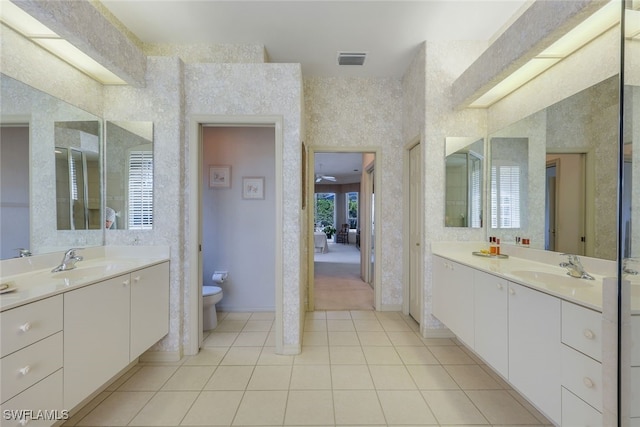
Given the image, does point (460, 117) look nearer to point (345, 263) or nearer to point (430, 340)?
point (430, 340)

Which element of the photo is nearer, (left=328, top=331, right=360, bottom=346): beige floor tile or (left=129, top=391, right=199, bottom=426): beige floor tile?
(left=129, top=391, right=199, bottom=426): beige floor tile

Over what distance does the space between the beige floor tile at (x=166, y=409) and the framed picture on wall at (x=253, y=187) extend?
2.21 meters

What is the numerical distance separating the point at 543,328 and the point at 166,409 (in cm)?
227

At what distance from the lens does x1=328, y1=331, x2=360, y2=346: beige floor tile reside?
265 centimetres

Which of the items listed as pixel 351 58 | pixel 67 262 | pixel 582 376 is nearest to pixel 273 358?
pixel 67 262

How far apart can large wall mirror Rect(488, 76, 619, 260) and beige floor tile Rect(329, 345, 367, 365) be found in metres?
1.73

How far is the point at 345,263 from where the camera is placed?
7.37 metres

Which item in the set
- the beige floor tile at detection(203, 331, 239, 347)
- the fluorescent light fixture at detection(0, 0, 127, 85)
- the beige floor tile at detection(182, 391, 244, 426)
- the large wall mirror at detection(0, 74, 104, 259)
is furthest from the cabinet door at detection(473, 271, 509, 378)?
the fluorescent light fixture at detection(0, 0, 127, 85)

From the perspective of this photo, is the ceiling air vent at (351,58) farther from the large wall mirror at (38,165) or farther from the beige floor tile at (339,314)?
the beige floor tile at (339,314)

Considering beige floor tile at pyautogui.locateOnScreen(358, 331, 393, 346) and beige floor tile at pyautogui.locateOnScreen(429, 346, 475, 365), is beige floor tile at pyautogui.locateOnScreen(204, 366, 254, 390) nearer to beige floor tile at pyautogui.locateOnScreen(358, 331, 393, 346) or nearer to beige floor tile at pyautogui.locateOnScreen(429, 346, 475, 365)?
beige floor tile at pyautogui.locateOnScreen(358, 331, 393, 346)

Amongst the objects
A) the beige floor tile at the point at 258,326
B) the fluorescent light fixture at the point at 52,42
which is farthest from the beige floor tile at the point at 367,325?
the fluorescent light fixture at the point at 52,42

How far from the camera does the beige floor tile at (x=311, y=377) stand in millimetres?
1971

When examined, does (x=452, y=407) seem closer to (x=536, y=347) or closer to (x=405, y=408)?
(x=405, y=408)

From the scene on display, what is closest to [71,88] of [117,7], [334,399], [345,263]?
[117,7]
